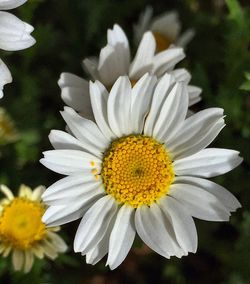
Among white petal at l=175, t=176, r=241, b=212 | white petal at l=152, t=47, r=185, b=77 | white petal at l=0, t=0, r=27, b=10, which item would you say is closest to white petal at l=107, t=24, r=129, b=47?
white petal at l=152, t=47, r=185, b=77

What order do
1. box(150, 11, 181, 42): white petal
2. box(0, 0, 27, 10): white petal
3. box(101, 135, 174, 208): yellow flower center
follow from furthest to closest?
1. box(150, 11, 181, 42): white petal
2. box(101, 135, 174, 208): yellow flower center
3. box(0, 0, 27, 10): white petal

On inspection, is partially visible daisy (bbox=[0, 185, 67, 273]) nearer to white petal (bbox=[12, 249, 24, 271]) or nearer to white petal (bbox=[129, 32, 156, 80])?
white petal (bbox=[12, 249, 24, 271])

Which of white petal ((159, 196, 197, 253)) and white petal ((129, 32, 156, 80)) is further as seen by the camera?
white petal ((129, 32, 156, 80))

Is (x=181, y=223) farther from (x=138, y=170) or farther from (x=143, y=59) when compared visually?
(x=143, y=59)

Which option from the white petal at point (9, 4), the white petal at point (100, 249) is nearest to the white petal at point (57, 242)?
the white petal at point (100, 249)

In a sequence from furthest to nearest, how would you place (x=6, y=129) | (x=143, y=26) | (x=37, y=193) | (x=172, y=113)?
(x=143, y=26) → (x=6, y=129) → (x=37, y=193) → (x=172, y=113)

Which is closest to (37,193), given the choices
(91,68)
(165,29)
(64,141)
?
(64,141)

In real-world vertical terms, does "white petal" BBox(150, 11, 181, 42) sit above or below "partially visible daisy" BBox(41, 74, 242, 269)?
above
